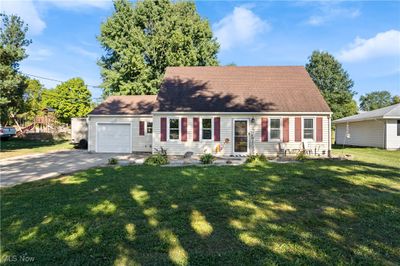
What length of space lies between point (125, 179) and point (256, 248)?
5.60 metres

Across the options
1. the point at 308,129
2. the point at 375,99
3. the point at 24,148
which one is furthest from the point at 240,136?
the point at 375,99

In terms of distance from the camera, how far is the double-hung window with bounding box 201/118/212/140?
1552 centimetres

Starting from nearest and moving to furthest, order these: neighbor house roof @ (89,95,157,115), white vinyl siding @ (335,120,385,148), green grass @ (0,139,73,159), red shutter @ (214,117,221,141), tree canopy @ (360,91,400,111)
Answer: red shutter @ (214,117,221,141) < green grass @ (0,139,73,159) < neighbor house roof @ (89,95,157,115) < white vinyl siding @ (335,120,385,148) < tree canopy @ (360,91,400,111)

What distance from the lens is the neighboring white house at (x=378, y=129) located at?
1916 centimetres

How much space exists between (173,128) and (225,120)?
3.18m

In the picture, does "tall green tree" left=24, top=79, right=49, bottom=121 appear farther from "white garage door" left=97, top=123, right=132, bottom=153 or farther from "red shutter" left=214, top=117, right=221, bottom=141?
"red shutter" left=214, top=117, right=221, bottom=141

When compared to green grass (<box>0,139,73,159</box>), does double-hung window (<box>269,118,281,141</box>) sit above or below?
above

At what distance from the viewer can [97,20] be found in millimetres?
27875

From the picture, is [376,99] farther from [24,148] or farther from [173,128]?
[24,148]

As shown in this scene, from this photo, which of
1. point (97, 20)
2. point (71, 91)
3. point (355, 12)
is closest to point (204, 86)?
point (355, 12)

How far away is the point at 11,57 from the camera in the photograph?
629 inches

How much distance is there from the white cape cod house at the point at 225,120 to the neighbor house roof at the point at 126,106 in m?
0.14

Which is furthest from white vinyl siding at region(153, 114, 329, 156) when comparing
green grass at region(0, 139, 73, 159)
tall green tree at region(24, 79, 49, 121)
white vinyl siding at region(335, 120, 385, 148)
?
tall green tree at region(24, 79, 49, 121)

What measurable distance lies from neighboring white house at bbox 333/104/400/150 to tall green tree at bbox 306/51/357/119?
2022 cm
